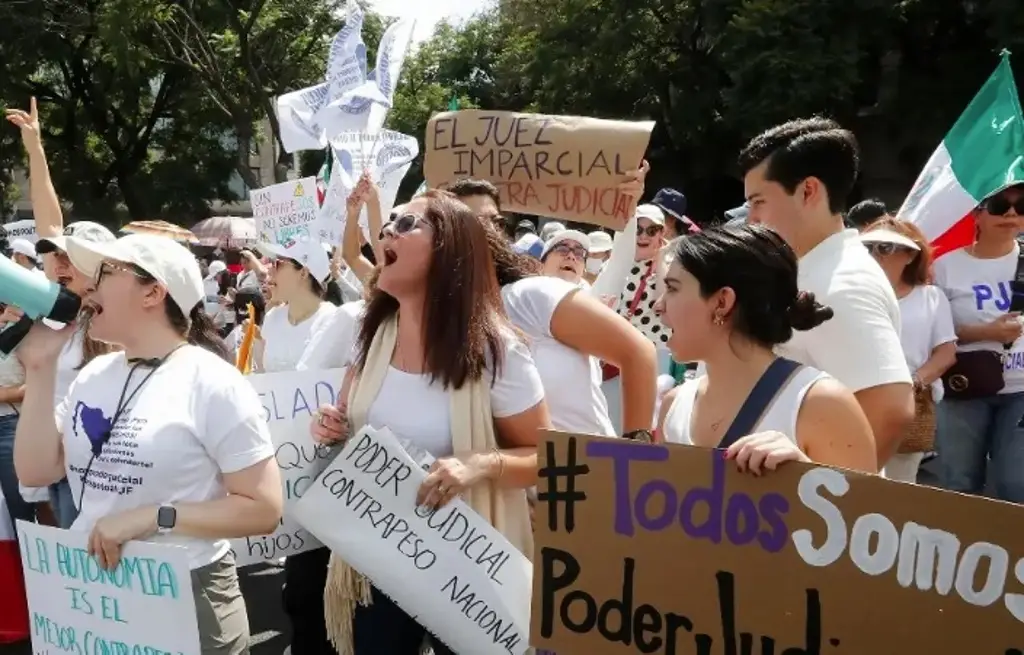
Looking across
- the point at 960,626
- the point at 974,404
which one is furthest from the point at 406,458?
the point at 974,404

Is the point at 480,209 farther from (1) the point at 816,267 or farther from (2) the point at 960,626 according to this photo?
(2) the point at 960,626

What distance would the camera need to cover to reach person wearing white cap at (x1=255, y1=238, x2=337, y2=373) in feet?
16.4

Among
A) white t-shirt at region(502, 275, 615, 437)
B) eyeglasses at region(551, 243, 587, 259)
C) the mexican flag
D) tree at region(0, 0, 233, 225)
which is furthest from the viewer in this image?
tree at region(0, 0, 233, 225)

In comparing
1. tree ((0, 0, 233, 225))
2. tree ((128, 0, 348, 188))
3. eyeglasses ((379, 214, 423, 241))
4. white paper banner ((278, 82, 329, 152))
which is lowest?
tree ((0, 0, 233, 225))

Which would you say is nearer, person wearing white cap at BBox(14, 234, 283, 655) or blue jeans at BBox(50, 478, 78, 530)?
person wearing white cap at BBox(14, 234, 283, 655)

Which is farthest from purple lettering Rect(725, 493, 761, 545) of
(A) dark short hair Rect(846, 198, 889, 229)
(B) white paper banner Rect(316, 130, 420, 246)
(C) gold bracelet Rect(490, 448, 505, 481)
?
(A) dark short hair Rect(846, 198, 889, 229)

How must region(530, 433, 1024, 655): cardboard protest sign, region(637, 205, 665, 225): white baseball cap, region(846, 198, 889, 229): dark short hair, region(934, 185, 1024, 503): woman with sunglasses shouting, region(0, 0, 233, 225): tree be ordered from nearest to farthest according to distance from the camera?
region(530, 433, 1024, 655): cardboard protest sign
region(934, 185, 1024, 503): woman with sunglasses shouting
region(846, 198, 889, 229): dark short hair
region(637, 205, 665, 225): white baseball cap
region(0, 0, 233, 225): tree

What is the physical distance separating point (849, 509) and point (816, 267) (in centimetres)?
80

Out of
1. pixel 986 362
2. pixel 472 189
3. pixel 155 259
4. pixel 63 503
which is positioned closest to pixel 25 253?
pixel 63 503

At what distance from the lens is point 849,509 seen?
5.73 ft

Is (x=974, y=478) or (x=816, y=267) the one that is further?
(x=974, y=478)

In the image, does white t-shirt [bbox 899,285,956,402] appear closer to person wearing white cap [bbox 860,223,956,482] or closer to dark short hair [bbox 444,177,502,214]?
person wearing white cap [bbox 860,223,956,482]

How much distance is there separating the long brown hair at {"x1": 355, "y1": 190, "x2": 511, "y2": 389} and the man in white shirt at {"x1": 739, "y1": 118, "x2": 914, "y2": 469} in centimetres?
67

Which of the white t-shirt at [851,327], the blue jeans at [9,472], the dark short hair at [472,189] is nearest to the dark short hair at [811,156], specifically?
the white t-shirt at [851,327]
